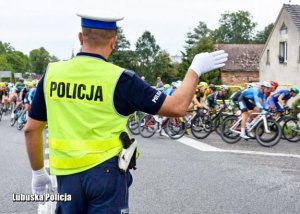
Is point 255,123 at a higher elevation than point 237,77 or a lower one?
higher

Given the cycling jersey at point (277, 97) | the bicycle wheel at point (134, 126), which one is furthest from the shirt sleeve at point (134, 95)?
the bicycle wheel at point (134, 126)

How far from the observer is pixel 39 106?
9.52ft

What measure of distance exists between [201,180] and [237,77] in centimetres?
5171

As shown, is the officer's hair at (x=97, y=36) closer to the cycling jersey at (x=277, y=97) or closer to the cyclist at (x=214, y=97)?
the cycling jersey at (x=277, y=97)

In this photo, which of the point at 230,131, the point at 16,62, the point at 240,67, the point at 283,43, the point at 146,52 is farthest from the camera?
the point at 16,62

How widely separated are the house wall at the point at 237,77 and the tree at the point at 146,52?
28639 millimetres

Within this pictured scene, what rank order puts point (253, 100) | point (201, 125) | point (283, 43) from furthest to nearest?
1. point (283, 43)
2. point (201, 125)
3. point (253, 100)

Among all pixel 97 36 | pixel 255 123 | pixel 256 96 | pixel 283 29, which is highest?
pixel 283 29

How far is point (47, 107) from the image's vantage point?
2836 millimetres

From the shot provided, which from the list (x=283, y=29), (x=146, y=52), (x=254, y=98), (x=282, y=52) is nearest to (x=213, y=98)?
(x=254, y=98)

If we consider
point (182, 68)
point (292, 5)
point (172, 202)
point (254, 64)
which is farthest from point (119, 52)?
point (172, 202)

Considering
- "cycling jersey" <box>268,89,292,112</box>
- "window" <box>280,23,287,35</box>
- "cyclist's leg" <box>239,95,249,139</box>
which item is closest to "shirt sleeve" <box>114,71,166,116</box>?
"cyclist's leg" <box>239,95,249,139</box>

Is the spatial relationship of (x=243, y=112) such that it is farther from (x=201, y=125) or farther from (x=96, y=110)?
(x=96, y=110)

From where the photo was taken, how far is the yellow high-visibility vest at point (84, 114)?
8.80 feet
